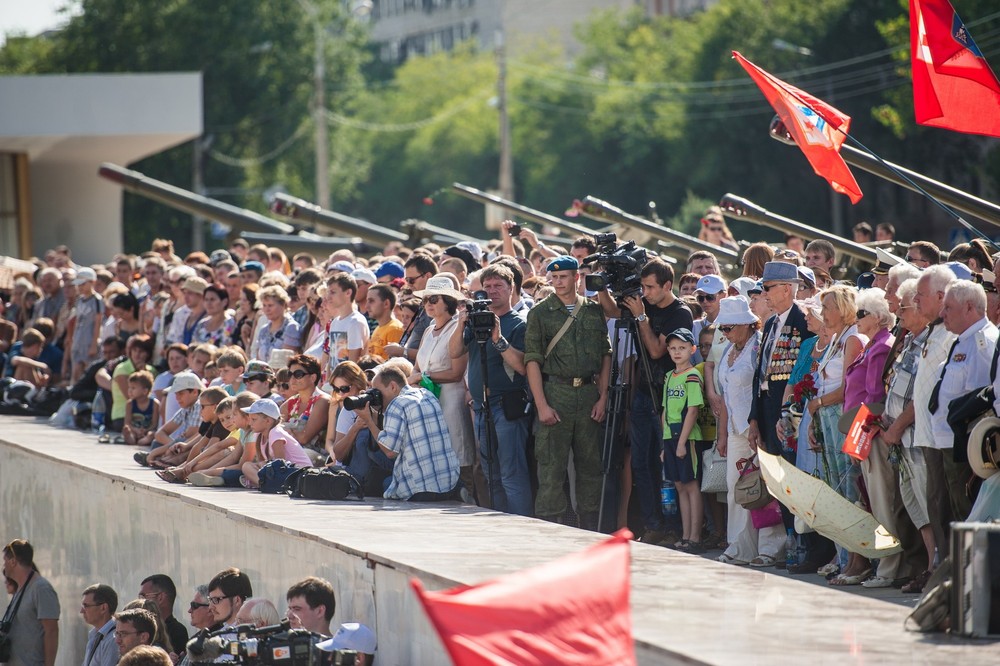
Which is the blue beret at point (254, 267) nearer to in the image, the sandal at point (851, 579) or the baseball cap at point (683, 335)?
the baseball cap at point (683, 335)

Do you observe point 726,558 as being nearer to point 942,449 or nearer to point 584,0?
point 942,449

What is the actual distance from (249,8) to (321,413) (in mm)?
44604

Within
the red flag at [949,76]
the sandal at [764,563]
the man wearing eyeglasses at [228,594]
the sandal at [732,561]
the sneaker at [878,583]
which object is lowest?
the man wearing eyeglasses at [228,594]

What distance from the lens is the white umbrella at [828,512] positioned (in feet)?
25.9

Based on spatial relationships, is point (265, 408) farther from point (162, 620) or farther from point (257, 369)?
point (162, 620)

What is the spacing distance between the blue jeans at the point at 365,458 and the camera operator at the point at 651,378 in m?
1.67

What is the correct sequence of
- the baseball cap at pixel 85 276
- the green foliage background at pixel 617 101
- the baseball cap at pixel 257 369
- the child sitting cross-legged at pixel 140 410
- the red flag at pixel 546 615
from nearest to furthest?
the red flag at pixel 546 615, the baseball cap at pixel 257 369, the child sitting cross-legged at pixel 140 410, the baseball cap at pixel 85 276, the green foliage background at pixel 617 101

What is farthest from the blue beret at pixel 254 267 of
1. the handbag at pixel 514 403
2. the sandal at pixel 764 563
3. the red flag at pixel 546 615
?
the red flag at pixel 546 615

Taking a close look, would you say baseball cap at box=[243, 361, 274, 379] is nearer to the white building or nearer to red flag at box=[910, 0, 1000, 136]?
red flag at box=[910, 0, 1000, 136]

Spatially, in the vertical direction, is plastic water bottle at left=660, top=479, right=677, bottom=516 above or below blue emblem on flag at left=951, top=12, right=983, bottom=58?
→ below

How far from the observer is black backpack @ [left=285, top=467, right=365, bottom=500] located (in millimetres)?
9977

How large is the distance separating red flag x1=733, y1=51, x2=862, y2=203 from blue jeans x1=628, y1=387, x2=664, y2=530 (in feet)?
5.96

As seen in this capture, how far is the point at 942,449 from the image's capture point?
7.36 m

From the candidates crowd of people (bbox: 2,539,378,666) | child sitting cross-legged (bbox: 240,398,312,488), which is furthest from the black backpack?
crowd of people (bbox: 2,539,378,666)
